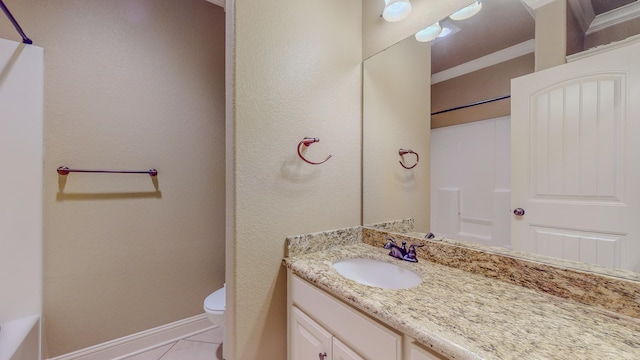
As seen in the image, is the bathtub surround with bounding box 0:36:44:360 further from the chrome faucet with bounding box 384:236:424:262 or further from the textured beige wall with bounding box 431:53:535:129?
the textured beige wall with bounding box 431:53:535:129

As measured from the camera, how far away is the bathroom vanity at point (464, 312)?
56cm

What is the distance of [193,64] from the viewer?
2.01 m

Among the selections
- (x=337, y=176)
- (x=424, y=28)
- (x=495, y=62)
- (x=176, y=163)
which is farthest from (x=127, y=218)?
(x=495, y=62)

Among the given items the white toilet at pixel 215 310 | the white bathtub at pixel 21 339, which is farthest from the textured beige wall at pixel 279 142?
the white bathtub at pixel 21 339

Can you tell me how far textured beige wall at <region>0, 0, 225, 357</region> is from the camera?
1529 mm

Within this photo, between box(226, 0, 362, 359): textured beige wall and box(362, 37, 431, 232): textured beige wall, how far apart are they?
14cm

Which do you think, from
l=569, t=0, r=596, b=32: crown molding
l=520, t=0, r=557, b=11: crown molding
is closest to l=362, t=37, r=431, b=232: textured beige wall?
l=520, t=0, r=557, b=11: crown molding

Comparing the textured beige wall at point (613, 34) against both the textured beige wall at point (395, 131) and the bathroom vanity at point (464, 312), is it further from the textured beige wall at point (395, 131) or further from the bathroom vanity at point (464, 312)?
the bathroom vanity at point (464, 312)

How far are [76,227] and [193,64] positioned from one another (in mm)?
1406

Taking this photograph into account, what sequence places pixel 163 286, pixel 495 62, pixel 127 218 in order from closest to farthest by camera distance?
pixel 495 62 → pixel 127 218 → pixel 163 286

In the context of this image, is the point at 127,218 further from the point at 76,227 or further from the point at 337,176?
the point at 337,176

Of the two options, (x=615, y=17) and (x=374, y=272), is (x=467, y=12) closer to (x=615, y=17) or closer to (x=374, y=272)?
(x=615, y=17)

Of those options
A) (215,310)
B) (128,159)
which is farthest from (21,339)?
(128,159)

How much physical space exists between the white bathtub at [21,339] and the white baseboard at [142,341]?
235mm
